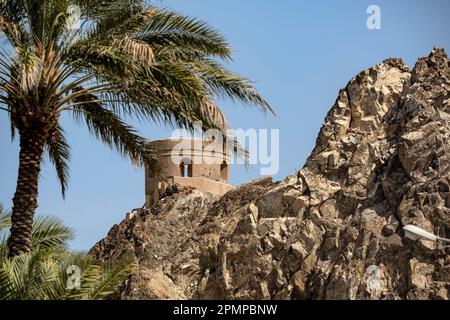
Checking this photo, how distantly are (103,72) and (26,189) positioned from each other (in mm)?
2217

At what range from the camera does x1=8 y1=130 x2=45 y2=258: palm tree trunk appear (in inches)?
526

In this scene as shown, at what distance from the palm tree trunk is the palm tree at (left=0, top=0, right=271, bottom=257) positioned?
0.02 meters

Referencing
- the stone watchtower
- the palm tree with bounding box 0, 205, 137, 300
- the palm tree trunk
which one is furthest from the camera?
the stone watchtower

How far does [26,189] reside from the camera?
13.5 metres

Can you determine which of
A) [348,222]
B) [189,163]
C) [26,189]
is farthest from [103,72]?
[189,163]

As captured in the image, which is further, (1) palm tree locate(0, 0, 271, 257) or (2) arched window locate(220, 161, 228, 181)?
(2) arched window locate(220, 161, 228, 181)

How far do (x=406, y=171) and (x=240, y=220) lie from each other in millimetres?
3869

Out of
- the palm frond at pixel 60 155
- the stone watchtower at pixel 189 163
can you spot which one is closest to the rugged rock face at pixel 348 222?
the palm frond at pixel 60 155

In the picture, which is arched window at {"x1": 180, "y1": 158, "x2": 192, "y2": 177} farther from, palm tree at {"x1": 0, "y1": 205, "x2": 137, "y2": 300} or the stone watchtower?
palm tree at {"x1": 0, "y1": 205, "x2": 137, "y2": 300}

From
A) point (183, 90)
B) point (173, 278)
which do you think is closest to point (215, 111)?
point (183, 90)

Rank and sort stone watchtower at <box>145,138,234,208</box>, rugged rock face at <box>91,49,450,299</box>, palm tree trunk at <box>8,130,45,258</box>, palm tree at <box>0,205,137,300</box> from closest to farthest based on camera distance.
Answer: palm tree at <box>0,205,137,300</box>, palm tree trunk at <box>8,130,45,258</box>, rugged rock face at <box>91,49,450,299</box>, stone watchtower at <box>145,138,234,208</box>

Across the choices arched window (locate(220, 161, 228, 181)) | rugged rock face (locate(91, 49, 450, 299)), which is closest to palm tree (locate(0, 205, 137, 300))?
rugged rock face (locate(91, 49, 450, 299))

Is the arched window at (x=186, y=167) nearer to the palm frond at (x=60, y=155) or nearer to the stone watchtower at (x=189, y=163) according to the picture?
the stone watchtower at (x=189, y=163)

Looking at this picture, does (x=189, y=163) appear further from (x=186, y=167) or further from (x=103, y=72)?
(x=103, y=72)
